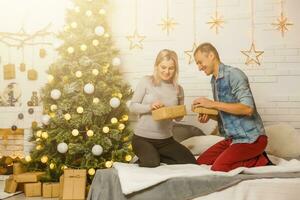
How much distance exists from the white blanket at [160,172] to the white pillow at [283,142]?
22.3 inches

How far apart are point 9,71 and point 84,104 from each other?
120 centimetres

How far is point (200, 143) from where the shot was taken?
13.0ft

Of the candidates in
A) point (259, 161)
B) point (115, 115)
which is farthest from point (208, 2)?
point (259, 161)

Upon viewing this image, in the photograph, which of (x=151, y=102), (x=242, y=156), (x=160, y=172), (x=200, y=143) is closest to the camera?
(x=160, y=172)

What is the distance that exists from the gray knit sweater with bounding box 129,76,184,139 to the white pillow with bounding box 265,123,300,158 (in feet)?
3.44

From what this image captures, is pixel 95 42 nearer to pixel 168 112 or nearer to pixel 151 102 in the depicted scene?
pixel 151 102

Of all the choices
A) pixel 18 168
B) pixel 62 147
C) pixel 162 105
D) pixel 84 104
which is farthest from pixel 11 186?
pixel 162 105

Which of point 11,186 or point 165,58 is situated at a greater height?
Answer: point 165,58

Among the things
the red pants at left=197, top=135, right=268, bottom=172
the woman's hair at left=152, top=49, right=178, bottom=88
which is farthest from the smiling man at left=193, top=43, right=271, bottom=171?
the woman's hair at left=152, top=49, right=178, bottom=88

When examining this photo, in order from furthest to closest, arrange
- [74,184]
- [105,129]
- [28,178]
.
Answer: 1. [28,178]
2. [105,129]
3. [74,184]

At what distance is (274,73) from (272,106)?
367 mm

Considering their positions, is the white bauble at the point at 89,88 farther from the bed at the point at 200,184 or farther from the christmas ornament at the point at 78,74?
the bed at the point at 200,184

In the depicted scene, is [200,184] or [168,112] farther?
[168,112]

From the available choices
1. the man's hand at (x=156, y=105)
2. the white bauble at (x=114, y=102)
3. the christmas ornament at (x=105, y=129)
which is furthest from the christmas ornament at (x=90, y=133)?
the man's hand at (x=156, y=105)
